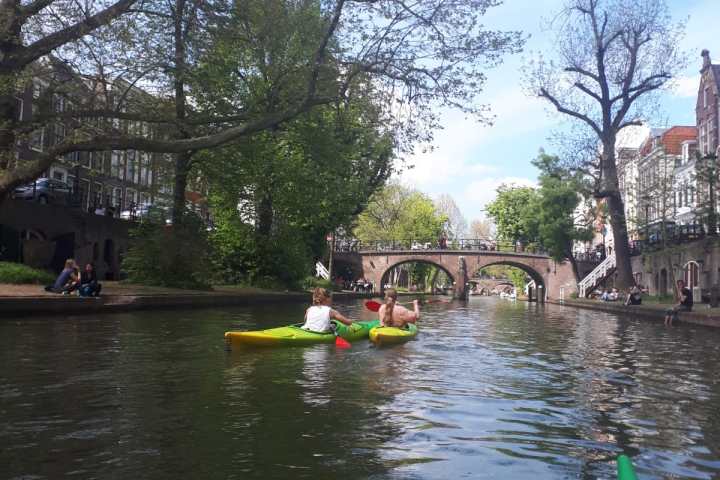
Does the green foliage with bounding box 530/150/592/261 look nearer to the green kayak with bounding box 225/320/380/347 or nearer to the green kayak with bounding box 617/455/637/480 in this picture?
the green kayak with bounding box 225/320/380/347

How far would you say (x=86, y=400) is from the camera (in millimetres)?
6488

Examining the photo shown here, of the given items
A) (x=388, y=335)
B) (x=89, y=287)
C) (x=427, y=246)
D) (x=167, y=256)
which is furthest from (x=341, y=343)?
(x=427, y=246)

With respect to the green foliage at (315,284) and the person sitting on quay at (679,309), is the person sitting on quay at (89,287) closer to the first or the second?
the person sitting on quay at (679,309)

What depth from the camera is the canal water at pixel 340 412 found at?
4605mm

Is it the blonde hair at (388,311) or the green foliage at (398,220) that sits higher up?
the green foliage at (398,220)

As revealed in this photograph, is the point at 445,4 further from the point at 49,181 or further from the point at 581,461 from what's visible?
the point at 49,181

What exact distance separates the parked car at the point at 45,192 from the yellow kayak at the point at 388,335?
19983 mm

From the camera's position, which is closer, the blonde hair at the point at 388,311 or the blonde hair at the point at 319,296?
the blonde hair at the point at 319,296

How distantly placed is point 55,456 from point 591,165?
103 feet

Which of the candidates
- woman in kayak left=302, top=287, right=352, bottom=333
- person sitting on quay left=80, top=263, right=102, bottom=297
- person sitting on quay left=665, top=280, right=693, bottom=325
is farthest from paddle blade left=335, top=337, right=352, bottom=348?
person sitting on quay left=665, top=280, right=693, bottom=325

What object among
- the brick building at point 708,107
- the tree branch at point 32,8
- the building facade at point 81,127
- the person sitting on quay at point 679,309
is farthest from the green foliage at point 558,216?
the tree branch at point 32,8

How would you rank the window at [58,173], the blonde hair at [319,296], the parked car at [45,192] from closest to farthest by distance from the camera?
the blonde hair at [319,296] < the parked car at [45,192] < the window at [58,173]

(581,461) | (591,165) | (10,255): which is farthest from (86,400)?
(591,165)

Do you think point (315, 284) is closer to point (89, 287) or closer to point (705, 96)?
point (89, 287)
